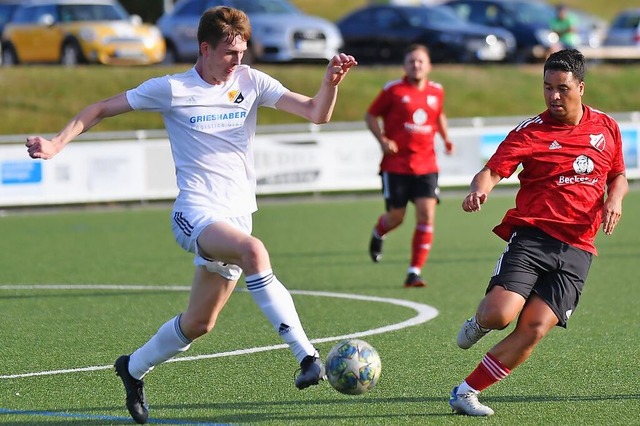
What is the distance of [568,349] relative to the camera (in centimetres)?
816

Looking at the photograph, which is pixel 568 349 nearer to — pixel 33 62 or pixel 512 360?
pixel 512 360

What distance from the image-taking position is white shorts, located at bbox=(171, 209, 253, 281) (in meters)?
6.10

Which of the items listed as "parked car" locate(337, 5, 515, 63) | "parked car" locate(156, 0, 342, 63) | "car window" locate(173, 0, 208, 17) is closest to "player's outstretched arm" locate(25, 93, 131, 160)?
"parked car" locate(156, 0, 342, 63)

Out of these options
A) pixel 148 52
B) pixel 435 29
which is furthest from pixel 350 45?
pixel 148 52

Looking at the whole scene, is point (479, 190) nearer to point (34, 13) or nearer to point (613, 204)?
point (613, 204)

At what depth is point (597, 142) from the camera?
21.0 feet

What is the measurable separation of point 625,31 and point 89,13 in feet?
51.6

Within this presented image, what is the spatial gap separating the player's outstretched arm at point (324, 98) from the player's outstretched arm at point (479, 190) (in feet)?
2.65

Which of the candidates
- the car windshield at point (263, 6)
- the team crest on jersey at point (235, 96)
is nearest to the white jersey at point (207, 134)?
the team crest on jersey at point (235, 96)

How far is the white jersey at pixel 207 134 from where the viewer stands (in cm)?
625

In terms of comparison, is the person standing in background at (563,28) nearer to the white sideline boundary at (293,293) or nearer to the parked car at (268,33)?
the parked car at (268,33)

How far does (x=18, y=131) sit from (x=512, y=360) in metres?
21.5

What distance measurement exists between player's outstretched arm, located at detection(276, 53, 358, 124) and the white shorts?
24.6 inches

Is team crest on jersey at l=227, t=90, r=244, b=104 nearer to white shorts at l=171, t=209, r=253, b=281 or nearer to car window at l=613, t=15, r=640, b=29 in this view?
white shorts at l=171, t=209, r=253, b=281
